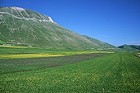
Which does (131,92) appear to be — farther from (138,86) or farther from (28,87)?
(28,87)

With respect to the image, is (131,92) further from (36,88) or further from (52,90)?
(36,88)

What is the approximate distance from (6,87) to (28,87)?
2.56m

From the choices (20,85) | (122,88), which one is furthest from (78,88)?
(20,85)

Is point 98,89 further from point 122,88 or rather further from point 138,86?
point 138,86

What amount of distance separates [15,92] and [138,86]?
15.1 meters

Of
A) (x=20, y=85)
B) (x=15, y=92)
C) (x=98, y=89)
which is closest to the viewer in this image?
(x=15, y=92)

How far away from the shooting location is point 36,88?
27781 millimetres

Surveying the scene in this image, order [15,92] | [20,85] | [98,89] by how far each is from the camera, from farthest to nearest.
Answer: [20,85] < [98,89] < [15,92]

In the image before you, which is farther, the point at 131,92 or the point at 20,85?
the point at 20,85

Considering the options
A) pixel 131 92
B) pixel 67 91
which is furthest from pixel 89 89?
pixel 131 92

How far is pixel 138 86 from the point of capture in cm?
2991

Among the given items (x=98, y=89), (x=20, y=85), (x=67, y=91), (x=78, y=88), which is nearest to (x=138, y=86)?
(x=98, y=89)

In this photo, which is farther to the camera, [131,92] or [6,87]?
[6,87]

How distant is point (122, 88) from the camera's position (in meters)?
28.4
